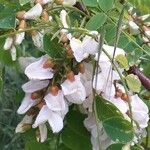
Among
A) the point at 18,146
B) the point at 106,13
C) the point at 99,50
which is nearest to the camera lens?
the point at 99,50

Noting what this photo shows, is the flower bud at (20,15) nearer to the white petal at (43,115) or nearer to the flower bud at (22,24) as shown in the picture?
the flower bud at (22,24)

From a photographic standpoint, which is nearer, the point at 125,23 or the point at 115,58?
the point at 115,58

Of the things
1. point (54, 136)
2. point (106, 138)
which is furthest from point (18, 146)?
point (106, 138)

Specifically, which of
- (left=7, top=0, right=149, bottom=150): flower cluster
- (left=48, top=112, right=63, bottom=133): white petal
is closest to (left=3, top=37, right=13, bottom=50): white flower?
(left=7, top=0, right=149, bottom=150): flower cluster

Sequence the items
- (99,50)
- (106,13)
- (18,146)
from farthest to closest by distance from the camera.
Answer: (18,146) → (106,13) → (99,50)

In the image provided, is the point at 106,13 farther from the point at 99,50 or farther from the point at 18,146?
the point at 18,146

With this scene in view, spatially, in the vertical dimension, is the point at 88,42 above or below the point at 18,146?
above
